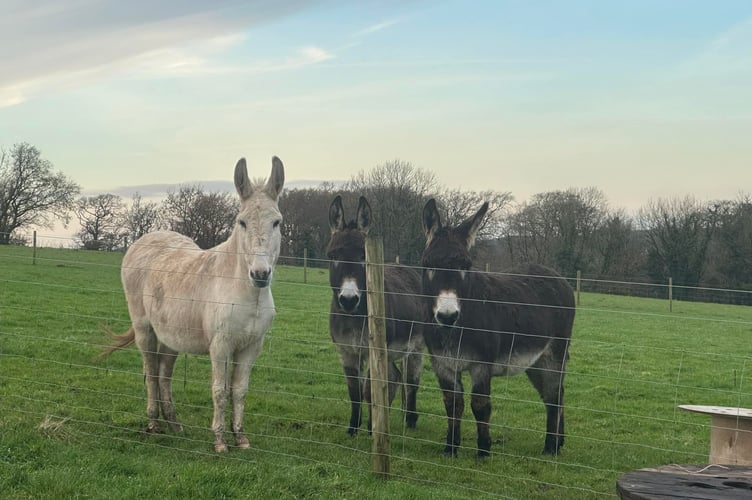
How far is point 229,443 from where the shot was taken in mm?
5801

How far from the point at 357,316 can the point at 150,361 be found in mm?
2218

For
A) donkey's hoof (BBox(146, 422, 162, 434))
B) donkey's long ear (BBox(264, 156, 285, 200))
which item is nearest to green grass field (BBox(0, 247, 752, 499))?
donkey's hoof (BBox(146, 422, 162, 434))

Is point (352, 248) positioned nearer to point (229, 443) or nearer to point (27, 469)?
point (229, 443)

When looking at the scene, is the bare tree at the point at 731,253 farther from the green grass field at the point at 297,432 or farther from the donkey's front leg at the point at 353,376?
the donkey's front leg at the point at 353,376

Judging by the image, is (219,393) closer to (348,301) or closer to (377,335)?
(348,301)

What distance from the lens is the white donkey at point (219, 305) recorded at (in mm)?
5586

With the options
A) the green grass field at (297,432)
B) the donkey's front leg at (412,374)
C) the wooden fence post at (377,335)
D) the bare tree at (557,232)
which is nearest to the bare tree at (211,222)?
the green grass field at (297,432)

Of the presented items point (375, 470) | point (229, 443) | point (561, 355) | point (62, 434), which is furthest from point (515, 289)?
point (62, 434)

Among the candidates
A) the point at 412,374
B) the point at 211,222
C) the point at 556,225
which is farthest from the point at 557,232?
the point at 412,374

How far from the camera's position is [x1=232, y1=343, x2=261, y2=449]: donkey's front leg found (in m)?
5.74

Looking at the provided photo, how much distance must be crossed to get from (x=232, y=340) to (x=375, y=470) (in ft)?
5.64

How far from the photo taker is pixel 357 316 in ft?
22.2

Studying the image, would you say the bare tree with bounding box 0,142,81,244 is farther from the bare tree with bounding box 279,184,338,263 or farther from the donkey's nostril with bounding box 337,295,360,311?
the donkey's nostril with bounding box 337,295,360,311

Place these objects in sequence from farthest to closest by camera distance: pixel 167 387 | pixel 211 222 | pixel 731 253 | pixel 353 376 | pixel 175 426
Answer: pixel 731 253
pixel 211 222
pixel 353 376
pixel 167 387
pixel 175 426
